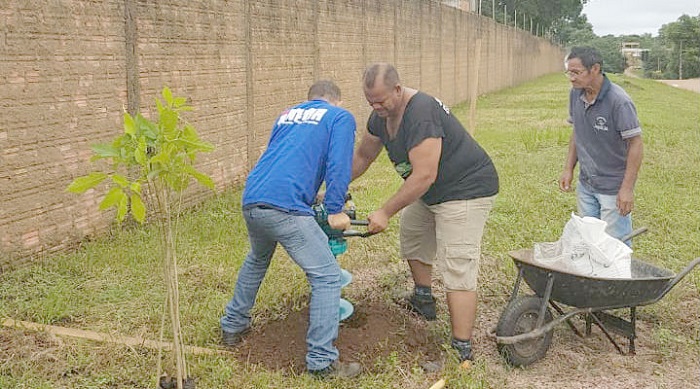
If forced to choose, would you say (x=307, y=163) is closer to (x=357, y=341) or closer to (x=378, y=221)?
(x=378, y=221)

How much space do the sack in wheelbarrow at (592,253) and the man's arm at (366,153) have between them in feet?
3.96

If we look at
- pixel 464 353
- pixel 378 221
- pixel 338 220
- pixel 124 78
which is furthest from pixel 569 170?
pixel 124 78

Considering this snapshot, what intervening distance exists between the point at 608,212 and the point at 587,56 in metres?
1.04

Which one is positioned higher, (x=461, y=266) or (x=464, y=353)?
(x=461, y=266)

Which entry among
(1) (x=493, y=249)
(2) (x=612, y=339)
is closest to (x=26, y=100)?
(1) (x=493, y=249)

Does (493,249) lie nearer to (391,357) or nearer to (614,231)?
(614,231)

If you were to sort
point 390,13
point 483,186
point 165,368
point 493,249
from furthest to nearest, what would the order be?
point 390,13, point 493,249, point 483,186, point 165,368

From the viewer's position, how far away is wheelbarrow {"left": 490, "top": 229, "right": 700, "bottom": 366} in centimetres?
420

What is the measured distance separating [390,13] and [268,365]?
47.6ft

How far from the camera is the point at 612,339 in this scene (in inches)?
184

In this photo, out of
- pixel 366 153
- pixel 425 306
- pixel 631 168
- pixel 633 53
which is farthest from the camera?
pixel 633 53

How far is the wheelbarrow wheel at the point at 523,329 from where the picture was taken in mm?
4270

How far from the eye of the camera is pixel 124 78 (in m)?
7.02

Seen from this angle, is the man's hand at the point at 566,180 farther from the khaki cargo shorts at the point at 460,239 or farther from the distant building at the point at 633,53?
the distant building at the point at 633,53
